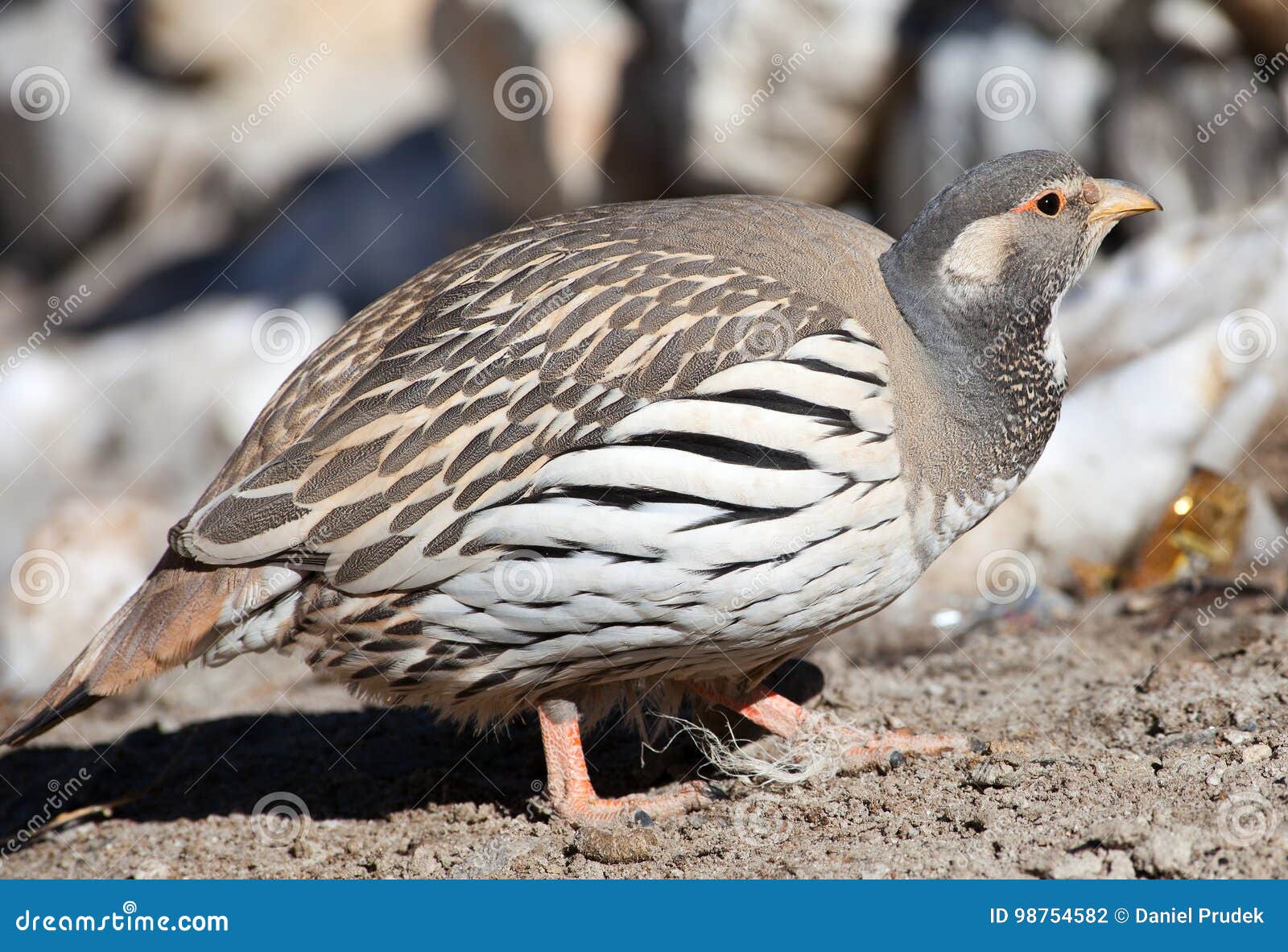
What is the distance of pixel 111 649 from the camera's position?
16.1 feet

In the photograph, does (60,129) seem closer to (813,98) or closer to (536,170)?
(536,170)

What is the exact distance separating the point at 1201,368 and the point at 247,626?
5.36 m

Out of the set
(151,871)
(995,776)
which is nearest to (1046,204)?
(995,776)

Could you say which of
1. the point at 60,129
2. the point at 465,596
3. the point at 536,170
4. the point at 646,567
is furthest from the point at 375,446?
the point at 60,129

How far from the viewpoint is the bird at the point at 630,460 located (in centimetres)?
420

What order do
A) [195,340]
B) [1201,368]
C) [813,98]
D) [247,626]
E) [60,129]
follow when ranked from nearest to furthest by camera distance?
[247,626], [1201,368], [813,98], [195,340], [60,129]

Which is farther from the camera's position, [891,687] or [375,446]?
[891,687]
